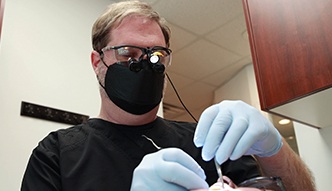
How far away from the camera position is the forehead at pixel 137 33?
1.07m

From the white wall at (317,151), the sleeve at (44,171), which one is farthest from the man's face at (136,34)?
the white wall at (317,151)

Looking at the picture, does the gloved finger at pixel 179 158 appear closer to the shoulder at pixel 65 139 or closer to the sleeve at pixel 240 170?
the sleeve at pixel 240 170

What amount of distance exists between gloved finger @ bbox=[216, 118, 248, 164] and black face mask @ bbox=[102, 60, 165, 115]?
14.0 inches

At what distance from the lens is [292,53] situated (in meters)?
1.16

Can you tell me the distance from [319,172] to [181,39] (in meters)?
1.45

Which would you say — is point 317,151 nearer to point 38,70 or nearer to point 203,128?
point 203,128

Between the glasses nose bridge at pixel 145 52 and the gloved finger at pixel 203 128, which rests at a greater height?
the glasses nose bridge at pixel 145 52

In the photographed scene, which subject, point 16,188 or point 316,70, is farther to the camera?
point 16,188

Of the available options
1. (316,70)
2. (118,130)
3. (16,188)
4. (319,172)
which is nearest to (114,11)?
(118,130)

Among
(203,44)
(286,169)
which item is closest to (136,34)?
(286,169)

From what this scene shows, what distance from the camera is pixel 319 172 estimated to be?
1604mm

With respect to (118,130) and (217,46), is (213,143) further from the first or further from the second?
(217,46)

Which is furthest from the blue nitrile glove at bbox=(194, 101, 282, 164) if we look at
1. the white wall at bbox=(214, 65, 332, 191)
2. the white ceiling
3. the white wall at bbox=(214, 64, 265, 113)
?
the white wall at bbox=(214, 64, 265, 113)

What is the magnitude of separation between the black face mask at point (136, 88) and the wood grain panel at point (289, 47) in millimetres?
414
